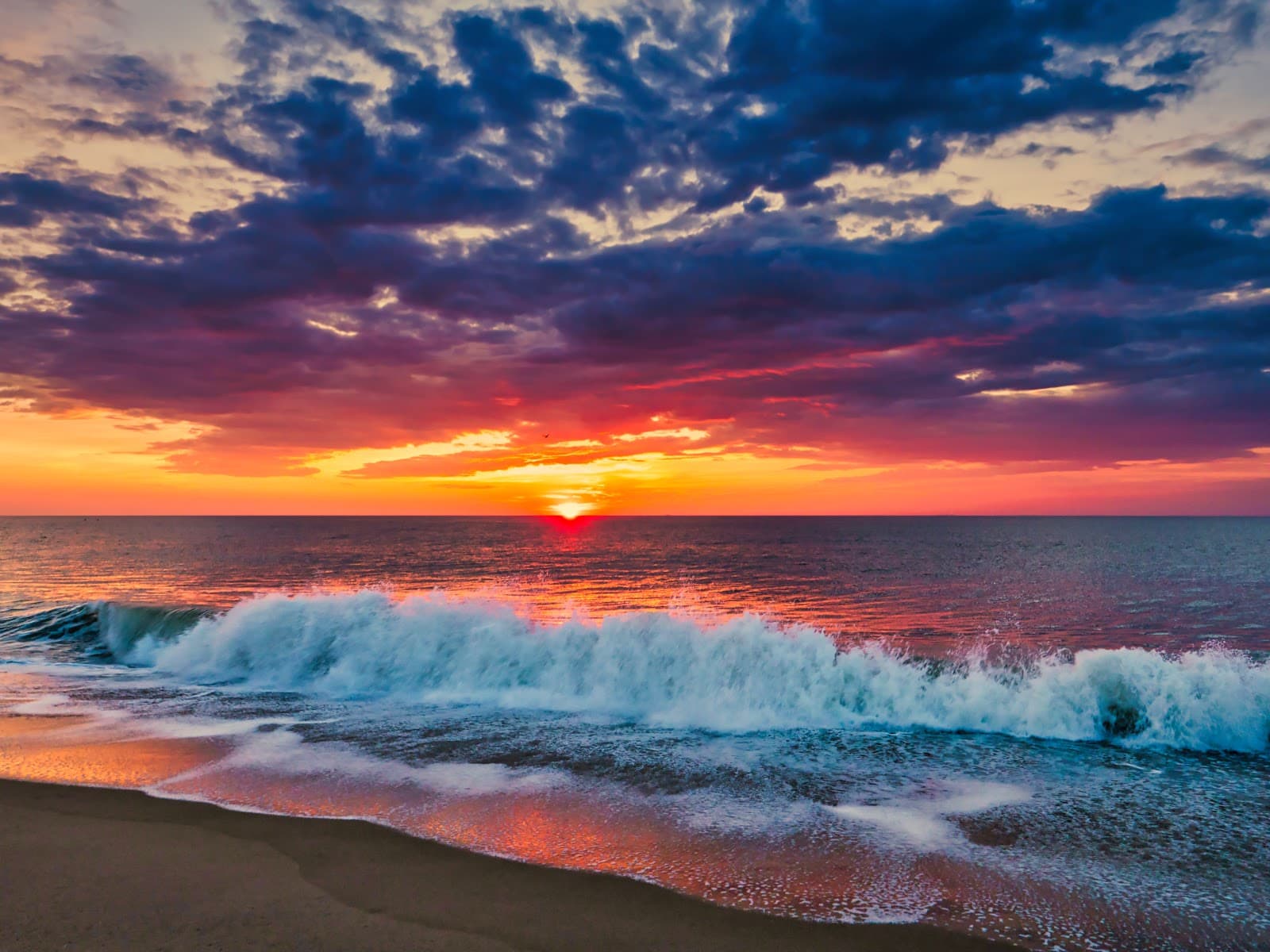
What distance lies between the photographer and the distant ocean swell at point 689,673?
13750 mm

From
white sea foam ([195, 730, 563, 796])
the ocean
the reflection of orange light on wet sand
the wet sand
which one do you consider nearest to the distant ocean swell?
the ocean

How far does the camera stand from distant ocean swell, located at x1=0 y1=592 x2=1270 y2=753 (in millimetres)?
13750

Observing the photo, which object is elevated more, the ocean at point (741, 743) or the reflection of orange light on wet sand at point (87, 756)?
the reflection of orange light on wet sand at point (87, 756)

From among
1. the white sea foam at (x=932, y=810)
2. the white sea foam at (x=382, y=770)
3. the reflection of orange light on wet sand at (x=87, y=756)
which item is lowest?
the white sea foam at (x=932, y=810)

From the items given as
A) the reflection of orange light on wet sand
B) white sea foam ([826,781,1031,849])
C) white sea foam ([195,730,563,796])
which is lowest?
white sea foam ([826,781,1031,849])

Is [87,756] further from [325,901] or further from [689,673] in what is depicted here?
[689,673]

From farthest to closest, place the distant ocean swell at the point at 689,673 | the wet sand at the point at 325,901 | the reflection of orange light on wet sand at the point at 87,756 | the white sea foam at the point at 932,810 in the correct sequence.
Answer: the distant ocean swell at the point at 689,673 < the reflection of orange light on wet sand at the point at 87,756 < the white sea foam at the point at 932,810 < the wet sand at the point at 325,901

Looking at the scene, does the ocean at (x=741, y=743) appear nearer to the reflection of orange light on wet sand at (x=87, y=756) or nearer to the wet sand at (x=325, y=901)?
the reflection of orange light on wet sand at (x=87, y=756)

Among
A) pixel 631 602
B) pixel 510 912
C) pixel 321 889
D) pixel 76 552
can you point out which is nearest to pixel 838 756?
pixel 510 912

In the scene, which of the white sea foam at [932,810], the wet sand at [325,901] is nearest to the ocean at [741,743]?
the white sea foam at [932,810]

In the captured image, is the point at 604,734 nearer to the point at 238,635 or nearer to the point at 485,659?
the point at 485,659

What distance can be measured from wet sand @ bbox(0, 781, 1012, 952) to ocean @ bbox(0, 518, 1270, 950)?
1.44ft

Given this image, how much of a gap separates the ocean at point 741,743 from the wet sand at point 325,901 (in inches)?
17.3

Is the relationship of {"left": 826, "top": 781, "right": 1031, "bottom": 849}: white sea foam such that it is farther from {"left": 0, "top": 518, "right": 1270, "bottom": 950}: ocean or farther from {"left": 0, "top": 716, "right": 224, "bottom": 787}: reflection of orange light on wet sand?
{"left": 0, "top": 716, "right": 224, "bottom": 787}: reflection of orange light on wet sand
